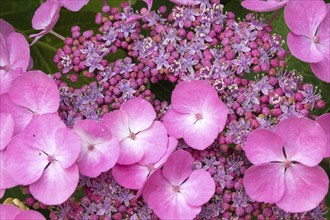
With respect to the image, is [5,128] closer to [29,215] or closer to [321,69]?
[29,215]

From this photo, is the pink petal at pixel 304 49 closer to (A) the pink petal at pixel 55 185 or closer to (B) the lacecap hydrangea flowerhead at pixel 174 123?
(B) the lacecap hydrangea flowerhead at pixel 174 123

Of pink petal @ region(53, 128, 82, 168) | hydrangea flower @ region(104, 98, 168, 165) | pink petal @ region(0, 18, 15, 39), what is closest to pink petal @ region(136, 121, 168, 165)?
hydrangea flower @ region(104, 98, 168, 165)

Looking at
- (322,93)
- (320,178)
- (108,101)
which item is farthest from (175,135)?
(322,93)

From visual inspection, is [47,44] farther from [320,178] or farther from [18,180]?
[320,178]

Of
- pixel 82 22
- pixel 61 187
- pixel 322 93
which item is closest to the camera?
pixel 61 187

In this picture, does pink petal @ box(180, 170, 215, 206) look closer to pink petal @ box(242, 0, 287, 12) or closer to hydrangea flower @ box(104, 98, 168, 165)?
hydrangea flower @ box(104, 98, 168, 165)

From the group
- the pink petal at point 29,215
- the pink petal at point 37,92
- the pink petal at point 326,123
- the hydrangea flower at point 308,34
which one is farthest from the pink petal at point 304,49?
the pink petal at point 29,215
